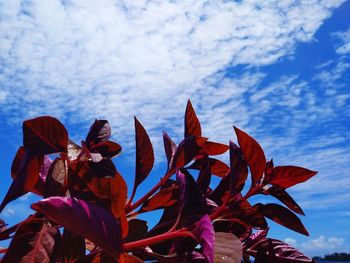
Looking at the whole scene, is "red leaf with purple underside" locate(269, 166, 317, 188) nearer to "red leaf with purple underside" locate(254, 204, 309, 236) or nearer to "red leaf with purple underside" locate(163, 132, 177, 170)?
"red leaf with purple underside" locate(254, 204, 309, 236)

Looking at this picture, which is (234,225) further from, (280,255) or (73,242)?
(73,242)

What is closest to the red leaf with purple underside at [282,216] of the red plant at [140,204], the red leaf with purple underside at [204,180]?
the red plant at [140,204]

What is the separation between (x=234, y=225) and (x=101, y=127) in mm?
330

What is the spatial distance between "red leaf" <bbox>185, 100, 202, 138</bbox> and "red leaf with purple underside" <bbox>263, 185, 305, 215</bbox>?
191mm

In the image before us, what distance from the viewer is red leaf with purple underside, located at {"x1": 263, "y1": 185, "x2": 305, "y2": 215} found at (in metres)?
0.75

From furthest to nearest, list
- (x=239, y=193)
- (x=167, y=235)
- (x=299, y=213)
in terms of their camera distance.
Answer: (x=299, y=213)
(x=239, y=193)
(x=167, y=235)

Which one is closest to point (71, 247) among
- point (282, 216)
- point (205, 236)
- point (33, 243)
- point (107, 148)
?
point (33, 243)

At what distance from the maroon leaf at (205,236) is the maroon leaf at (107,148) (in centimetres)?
32

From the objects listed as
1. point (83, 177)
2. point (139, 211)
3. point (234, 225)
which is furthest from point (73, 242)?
point (234, 225)

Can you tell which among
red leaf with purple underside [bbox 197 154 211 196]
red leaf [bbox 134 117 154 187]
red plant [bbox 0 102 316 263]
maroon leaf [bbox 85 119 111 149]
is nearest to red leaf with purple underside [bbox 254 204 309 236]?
red plant [bbox 0 102 316 263]

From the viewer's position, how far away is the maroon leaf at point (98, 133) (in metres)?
0.79

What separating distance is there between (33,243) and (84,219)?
0.10m

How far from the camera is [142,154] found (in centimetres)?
73

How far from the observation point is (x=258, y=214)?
28.2 inches
